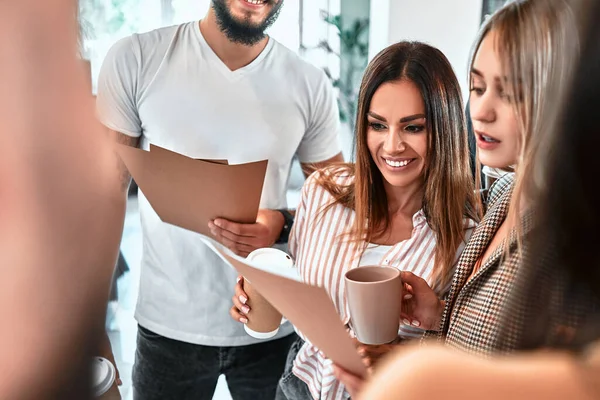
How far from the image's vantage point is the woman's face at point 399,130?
3.71ft

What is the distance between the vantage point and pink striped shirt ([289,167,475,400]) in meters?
1.13

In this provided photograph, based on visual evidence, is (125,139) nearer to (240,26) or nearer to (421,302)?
(240,26)

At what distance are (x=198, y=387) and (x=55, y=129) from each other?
1093 millimetres

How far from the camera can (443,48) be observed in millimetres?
2098

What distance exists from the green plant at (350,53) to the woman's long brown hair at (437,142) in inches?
74.2

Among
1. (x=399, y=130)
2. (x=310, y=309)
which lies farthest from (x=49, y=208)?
(x=399, y=130)

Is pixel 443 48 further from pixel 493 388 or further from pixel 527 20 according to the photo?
pixel 493 388

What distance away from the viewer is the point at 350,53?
10.1 ft

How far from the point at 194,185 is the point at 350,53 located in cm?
218

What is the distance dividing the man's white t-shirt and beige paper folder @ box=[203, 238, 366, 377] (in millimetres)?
661

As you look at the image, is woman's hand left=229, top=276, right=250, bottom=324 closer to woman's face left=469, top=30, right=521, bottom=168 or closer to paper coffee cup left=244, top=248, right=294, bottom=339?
paper coffee cup left=244, top=248, right=294, bottom=339

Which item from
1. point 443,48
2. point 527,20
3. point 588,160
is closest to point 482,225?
point 527,20

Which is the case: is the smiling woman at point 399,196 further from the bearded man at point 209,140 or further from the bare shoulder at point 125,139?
the bare shoulder at point 125,139

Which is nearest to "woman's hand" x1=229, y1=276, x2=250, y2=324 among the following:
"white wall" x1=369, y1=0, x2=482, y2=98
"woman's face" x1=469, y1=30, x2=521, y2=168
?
"woman's face" x1=469, y1=30, x2=521, y2=168
